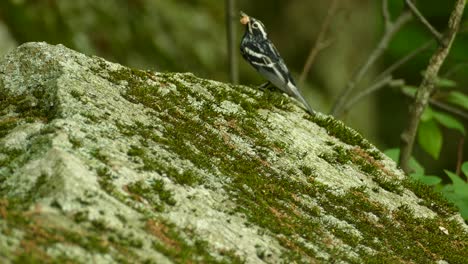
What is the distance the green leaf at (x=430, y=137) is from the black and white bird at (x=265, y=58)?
149cm

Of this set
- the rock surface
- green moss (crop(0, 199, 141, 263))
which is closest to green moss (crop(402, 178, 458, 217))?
the rock surface

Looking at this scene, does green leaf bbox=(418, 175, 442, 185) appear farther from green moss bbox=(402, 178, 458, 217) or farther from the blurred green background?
the blurred green background

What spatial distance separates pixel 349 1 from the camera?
557 inches

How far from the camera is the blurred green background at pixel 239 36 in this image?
11.1 metres

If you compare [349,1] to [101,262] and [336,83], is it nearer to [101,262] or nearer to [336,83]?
[336,83]

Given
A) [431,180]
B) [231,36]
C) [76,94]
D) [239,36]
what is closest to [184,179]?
[76,94]

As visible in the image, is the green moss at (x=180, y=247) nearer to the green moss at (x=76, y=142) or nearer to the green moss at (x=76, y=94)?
the green moss at (x=76, y=142)

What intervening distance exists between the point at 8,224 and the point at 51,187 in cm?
42

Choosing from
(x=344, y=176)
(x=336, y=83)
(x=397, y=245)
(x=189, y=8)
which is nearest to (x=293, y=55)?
(x=336, y=83)

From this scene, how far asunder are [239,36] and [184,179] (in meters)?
8.84

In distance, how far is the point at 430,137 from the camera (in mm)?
8586

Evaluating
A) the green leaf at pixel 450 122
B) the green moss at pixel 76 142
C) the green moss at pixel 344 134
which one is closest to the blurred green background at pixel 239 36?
the green leaf at pixel 450 122

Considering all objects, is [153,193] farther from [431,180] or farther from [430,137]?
[430,137]

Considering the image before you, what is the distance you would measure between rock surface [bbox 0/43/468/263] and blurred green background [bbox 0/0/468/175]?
141 inches
